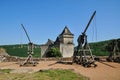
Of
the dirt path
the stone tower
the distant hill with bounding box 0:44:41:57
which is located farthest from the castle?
the dirt path

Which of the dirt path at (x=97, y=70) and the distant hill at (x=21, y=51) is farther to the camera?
the distant hill at (x=21, y=51)

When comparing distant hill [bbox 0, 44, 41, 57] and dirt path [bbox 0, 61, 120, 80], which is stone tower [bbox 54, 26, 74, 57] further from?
dirt path [bbox 0, 61, 120, 80]

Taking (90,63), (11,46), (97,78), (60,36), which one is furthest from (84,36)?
(11,46)

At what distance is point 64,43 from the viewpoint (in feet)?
189

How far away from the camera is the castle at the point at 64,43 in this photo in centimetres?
5578

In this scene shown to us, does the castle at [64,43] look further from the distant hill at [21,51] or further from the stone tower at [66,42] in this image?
the distant hill at [21,51]

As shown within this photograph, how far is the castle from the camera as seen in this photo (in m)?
55.8

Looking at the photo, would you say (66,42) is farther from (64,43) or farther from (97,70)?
(97,70)

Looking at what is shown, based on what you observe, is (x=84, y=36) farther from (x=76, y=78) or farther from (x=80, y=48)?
(x=76, y=78)

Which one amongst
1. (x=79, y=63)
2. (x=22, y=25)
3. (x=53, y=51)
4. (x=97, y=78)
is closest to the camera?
(x=97, y=78)

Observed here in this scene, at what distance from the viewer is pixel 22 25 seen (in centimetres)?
2733

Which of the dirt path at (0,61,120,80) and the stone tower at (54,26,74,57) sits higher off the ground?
the stone tower at (54,26,74,57)

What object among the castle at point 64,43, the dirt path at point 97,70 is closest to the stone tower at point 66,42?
the castle at point 64,43

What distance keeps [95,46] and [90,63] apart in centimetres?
4043
